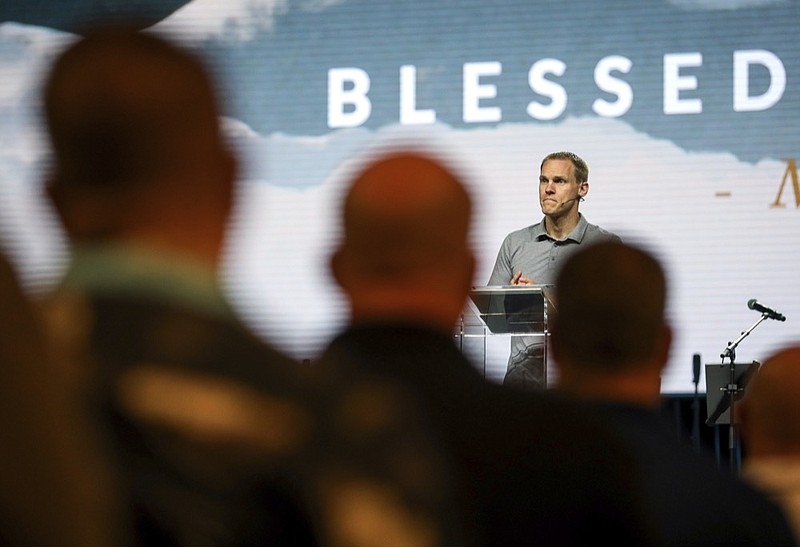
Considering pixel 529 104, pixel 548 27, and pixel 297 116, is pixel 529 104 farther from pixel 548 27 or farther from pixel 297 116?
pixel 297 116

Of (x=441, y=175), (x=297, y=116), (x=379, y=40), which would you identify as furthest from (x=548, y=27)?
(x=441, y=175)

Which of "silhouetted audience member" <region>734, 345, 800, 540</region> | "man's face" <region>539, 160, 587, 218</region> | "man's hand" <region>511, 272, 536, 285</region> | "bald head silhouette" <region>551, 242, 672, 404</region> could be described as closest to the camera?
"bald head silhouette" <region>551, 242, 672, 404</region>

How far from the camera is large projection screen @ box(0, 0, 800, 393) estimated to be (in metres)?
5.95

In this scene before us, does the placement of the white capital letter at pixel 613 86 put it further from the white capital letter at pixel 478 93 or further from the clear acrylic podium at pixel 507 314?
the clear acrylic podium at pixel 507 314

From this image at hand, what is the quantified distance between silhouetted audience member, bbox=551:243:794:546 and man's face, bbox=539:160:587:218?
450 cm

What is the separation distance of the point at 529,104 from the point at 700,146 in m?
0.79

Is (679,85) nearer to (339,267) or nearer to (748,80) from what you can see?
(748,80)

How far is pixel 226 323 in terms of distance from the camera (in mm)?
622

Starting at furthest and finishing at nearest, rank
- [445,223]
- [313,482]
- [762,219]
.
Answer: [762,219]
[445,223]
[313,482]

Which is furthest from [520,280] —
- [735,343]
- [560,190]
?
[735,343]

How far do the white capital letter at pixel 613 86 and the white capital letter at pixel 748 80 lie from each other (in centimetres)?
47

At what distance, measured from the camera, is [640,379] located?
139 centimetres

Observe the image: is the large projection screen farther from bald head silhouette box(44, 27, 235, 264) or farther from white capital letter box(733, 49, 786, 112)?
bald head silhouette box(44, 27, 235, 264)

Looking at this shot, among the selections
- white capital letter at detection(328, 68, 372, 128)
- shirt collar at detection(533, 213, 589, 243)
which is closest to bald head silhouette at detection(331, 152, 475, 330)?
shirt collar at detection(533, 213, 589, 243)
